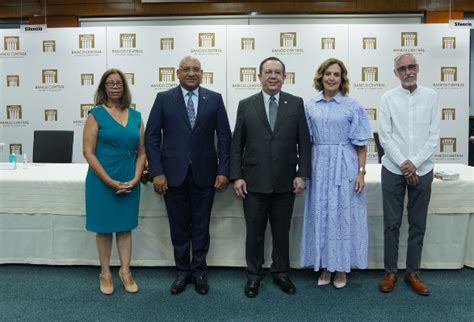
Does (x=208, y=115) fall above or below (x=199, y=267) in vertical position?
above

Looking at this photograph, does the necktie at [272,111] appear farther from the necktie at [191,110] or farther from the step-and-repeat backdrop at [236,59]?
the step-and-repeat backdrop at [236,59]

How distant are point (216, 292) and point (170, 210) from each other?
0.59 meters

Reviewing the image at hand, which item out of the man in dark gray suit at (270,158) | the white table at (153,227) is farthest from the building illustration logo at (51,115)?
the man in dark gray suit at (270,158)

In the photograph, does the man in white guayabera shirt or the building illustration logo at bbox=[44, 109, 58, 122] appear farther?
the building illustration logo at bbox=[44, 109, 58, 122]

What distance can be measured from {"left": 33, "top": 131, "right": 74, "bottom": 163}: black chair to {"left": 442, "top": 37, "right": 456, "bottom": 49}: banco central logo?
4.56m

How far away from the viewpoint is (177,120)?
99.7 inches

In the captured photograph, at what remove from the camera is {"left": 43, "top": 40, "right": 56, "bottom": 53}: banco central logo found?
5594mm

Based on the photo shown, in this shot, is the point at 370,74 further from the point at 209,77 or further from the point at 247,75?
the point at 209,77

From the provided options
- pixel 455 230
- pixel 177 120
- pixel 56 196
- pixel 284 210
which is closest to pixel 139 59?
pixel 56 196

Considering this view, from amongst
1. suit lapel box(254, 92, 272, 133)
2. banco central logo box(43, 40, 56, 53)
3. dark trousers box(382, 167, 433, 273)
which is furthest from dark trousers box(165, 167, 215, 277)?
banco central logo box(43, 40, 56, 53)

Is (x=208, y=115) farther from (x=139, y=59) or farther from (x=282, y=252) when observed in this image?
(x=139, y=59)

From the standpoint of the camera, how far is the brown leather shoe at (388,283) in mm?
2629

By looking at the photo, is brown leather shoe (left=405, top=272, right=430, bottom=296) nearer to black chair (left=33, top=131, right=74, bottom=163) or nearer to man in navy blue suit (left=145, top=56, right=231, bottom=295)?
man in navy blue suit (left=145, top=56, right=231, bottom=295)

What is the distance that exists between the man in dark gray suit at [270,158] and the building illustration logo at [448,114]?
3.60 metres
